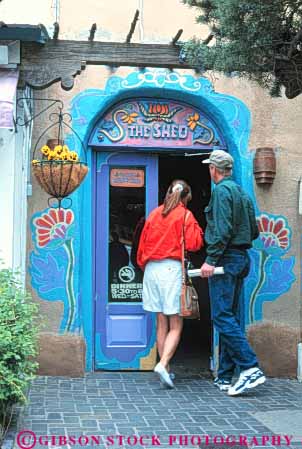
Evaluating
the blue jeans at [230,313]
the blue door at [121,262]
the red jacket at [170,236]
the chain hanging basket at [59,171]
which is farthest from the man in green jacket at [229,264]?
the chain hanging basket at [59,171]

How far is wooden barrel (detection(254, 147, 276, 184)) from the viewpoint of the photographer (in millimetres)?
6867

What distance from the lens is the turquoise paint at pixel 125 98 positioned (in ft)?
22.4

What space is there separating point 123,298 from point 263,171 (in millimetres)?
1963

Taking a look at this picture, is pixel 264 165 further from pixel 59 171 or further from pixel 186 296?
pixel 59 171

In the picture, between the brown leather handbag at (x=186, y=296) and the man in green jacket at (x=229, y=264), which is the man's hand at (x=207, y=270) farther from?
Answer: the brown leather handbag at (x=186, y=296)

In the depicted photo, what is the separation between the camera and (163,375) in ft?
20.4

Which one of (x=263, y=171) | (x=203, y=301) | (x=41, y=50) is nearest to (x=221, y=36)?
(x=41, y=50)

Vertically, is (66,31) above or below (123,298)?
above

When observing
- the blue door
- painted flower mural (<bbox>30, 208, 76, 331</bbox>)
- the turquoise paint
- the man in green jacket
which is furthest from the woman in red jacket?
painted flower mural (<bbox>30, 208, 76, 331</bbox>)

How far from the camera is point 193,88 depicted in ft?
22.8

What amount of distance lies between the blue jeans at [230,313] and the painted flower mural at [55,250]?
149cm

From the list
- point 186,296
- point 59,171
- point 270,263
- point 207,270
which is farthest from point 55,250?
point 270,263

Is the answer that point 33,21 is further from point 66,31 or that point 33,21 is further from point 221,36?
point 221,36

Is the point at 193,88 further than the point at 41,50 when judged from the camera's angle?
Yes
